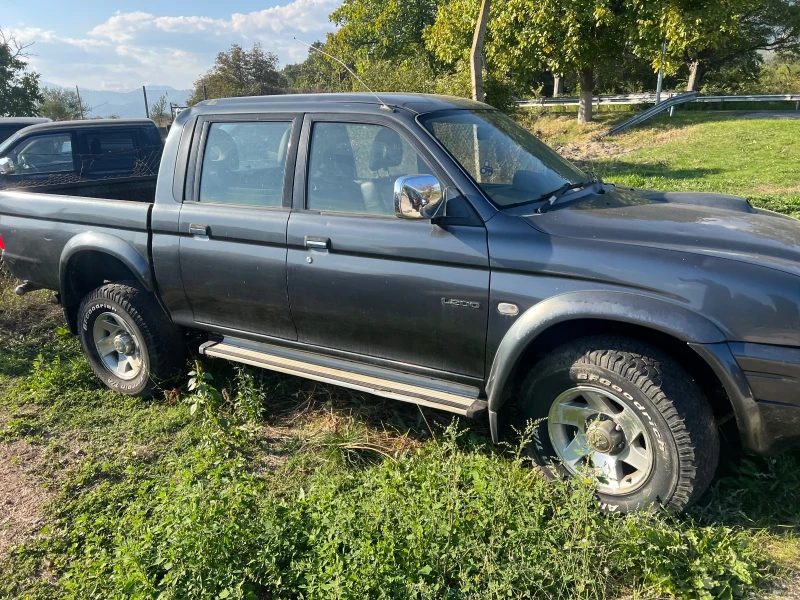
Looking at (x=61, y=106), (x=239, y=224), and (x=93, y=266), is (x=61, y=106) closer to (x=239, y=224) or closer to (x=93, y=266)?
(x=93, y=266)

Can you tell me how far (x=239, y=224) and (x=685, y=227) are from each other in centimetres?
250

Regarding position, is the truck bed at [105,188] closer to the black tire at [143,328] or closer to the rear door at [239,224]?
the black tire at [143,328]

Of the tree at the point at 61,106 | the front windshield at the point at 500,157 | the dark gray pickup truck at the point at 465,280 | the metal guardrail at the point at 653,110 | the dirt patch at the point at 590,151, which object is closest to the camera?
the dark gray pickup truck at the point at 465,280

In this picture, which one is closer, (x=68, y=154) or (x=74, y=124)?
(x=74, y=124)

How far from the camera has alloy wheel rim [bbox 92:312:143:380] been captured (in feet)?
14.7

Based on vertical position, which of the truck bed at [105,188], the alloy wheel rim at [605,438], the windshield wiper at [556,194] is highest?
the truck bed at [105,188]

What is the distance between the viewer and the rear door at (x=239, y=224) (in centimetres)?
365

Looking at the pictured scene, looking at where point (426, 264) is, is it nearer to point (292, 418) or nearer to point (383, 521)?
point (383, 521)

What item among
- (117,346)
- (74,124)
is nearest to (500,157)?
(117,346)

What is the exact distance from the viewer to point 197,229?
12.7ft

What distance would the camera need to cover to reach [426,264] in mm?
3156

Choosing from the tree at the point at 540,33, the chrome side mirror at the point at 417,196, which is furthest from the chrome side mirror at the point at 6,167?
the tree at the point at 540,33

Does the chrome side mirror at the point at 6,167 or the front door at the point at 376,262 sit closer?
the front door at the point at 376,262

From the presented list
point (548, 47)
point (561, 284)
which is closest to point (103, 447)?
point (561, 284)
